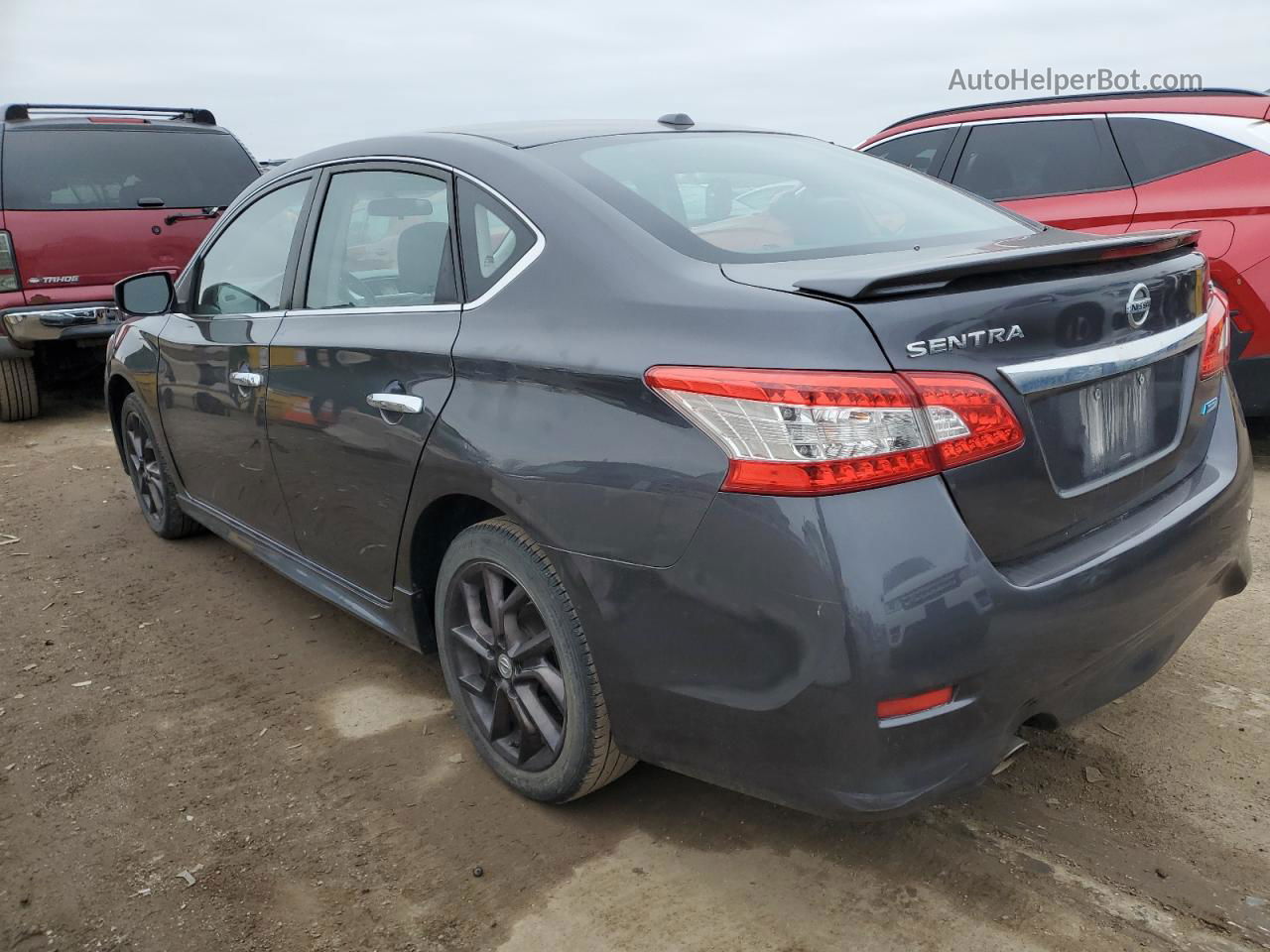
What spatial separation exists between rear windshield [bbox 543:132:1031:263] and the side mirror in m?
2.19

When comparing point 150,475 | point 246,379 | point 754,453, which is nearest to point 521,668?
point 754,453

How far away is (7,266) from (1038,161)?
6.23m

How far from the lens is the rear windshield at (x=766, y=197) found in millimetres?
2383

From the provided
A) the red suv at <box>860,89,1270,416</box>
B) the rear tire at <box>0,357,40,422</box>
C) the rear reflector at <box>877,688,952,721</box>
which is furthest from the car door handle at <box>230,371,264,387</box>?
the rear tire at <box>0,357,40,422</box>

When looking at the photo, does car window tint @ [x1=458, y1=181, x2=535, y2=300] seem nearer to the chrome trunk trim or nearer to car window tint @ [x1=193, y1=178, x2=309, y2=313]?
car window tint @ [x1=193, y1=178, x2=309, y2=313]

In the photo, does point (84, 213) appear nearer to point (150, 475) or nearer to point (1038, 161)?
point (150, 475)

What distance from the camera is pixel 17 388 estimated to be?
293 inches

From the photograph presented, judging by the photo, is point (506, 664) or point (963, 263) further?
point (506, 664)

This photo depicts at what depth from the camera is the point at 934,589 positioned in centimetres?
182

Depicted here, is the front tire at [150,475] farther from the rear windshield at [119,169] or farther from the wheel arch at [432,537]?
the rear windshield at [119,169]

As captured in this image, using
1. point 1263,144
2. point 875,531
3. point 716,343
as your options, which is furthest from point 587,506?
point 1263,144

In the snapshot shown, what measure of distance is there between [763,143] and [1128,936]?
86.0 inches

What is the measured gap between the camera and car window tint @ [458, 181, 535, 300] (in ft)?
8.16

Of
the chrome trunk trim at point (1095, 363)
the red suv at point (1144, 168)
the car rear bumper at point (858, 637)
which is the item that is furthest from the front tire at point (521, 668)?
the red suv at point (1144, 168)
